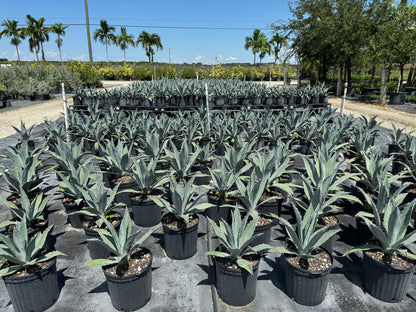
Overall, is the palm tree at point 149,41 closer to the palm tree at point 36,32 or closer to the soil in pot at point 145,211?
the palm tree at point 36,32

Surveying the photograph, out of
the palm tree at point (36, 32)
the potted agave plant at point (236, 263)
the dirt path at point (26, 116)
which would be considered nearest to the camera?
the potted agave plant at point (236, 263)

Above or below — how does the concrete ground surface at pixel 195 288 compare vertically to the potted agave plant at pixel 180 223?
below

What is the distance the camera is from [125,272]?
2309 millimetres

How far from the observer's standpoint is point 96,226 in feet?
9.87

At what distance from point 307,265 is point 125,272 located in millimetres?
1587

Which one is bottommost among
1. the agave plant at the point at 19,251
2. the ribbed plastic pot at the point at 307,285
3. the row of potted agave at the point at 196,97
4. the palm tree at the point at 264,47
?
the ribbed plastic pot at the point at 307,285

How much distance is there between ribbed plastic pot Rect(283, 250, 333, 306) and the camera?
228 centimetres

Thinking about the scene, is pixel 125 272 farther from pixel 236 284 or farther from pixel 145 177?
pixel 145 177

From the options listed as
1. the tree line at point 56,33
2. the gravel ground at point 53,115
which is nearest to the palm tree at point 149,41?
the tree line at point 56,33

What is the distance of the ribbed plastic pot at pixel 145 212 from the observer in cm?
352

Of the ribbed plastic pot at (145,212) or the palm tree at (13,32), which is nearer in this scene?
the ribbed plastic pot at (145,212)

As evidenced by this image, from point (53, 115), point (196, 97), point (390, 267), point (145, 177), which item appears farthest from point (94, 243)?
point (53, 115)

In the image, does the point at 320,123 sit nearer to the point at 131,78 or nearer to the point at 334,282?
the point at 334,282

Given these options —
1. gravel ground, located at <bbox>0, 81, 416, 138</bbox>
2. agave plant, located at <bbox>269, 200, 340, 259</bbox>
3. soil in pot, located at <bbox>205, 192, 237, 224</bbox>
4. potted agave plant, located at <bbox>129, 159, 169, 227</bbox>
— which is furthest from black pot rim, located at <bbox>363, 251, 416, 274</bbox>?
gravel ground, located at <bbox>0, 81, 416, 138</bbox>
